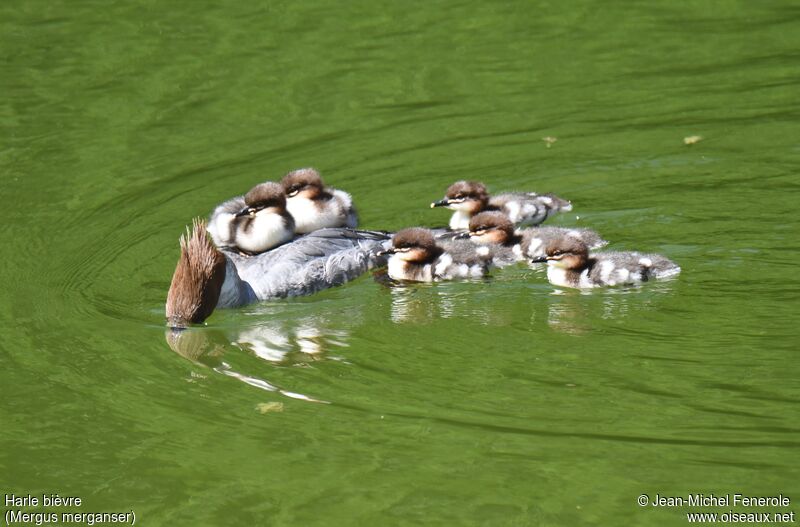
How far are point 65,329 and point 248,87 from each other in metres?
4.31

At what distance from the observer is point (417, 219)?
8258 mm

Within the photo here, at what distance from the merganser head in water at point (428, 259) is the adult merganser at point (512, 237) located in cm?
13

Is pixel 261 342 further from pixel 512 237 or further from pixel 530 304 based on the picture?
pixel 512 237

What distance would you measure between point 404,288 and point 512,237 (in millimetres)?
730

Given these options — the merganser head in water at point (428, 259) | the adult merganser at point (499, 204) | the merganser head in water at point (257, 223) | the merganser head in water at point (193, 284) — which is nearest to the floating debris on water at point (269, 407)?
the merganser head in water at point (193, 284)

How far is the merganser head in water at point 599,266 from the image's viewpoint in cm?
672

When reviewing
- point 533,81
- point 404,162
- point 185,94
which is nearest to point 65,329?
point 404,162

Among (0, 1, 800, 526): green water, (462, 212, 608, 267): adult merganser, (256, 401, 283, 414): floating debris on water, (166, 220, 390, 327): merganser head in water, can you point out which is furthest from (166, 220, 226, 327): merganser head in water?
(462, 212, 608, 267): adult merganser

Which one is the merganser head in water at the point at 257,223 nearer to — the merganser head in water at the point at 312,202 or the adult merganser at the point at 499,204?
the merganser head in water at the point at 312,202

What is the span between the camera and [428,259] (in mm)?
7289

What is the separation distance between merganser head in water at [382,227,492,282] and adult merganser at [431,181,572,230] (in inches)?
21.4

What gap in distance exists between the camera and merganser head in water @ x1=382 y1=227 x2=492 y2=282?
721 centimetres

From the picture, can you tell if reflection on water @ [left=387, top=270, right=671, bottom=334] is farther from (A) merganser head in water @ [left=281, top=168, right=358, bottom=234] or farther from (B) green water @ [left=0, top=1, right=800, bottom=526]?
(A) merganser head in water @ [left=281, top=168, right=358, bottom=234]

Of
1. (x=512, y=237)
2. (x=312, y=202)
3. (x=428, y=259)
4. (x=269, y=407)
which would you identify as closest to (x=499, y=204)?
(x=512, y=237)
